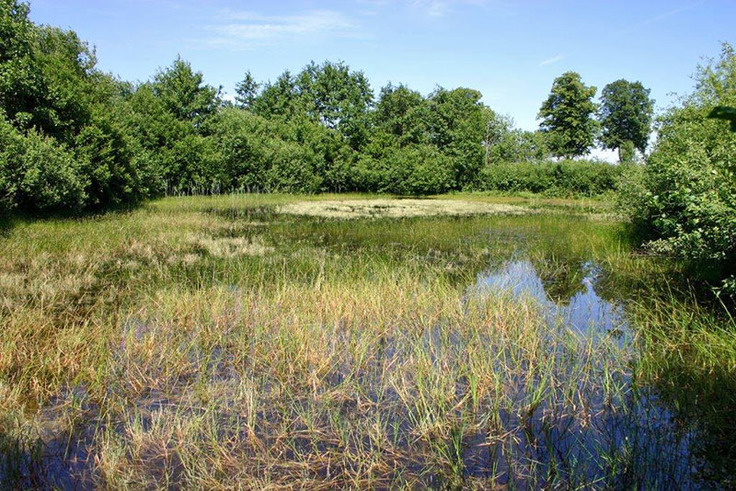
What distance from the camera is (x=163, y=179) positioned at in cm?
3278

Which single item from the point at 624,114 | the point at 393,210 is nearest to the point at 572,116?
the point at 624,114

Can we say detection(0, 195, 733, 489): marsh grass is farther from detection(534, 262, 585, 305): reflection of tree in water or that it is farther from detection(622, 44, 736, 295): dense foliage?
detection(622, 44, 736, 295): dense foliage

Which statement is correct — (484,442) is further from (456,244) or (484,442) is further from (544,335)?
(456,244)

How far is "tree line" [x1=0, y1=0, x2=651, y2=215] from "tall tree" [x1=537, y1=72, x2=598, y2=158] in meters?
0.15

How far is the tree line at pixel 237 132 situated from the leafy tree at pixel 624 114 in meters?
0.18

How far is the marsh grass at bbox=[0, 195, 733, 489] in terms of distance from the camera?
3508mm

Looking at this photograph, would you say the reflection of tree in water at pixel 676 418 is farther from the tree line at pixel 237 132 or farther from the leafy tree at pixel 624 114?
the leafy tree at pixel 624 114

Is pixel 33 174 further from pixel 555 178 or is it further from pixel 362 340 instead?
pixel 555 178

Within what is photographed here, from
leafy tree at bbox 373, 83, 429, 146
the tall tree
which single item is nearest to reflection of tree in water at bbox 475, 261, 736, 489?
leafy tree at bbox 373, 83, 429, 146

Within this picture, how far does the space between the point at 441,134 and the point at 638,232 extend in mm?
35636

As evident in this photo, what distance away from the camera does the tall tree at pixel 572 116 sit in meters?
52.6

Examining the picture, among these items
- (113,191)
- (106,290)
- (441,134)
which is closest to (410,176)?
(441,134)

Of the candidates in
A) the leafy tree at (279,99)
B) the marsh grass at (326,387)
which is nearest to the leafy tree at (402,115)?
the leafy tree at (279,99)

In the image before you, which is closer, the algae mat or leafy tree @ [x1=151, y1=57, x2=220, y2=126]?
the algae mat
